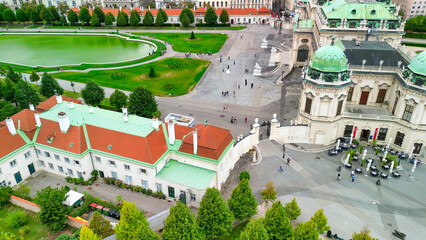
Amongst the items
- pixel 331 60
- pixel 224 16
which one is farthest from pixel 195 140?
pixel 224 16

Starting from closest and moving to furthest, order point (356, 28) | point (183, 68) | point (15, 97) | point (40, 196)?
point (40, 196)
point (15, 97)
point (356, 28)
point (183, 68)

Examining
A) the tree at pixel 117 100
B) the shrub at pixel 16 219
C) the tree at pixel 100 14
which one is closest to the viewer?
the shrub at pixel 16 219

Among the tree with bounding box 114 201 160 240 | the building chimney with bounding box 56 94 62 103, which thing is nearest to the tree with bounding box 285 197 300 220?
the tree with bounding box 114 201 160 240

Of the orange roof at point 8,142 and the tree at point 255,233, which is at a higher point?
the orange roof at point 8,142

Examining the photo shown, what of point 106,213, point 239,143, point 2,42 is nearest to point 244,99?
point 239,143

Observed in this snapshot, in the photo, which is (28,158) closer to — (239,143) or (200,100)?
(239,143)

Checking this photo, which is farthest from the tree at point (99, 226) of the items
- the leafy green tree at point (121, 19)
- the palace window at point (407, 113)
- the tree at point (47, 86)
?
the leafy green tree at point (121, 19)

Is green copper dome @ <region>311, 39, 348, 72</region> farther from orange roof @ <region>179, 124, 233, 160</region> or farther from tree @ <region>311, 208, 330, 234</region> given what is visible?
tree @ <region>311, 208, 330, 234</region>

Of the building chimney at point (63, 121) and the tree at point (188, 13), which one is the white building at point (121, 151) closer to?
the building chimney at point (63, 121)
